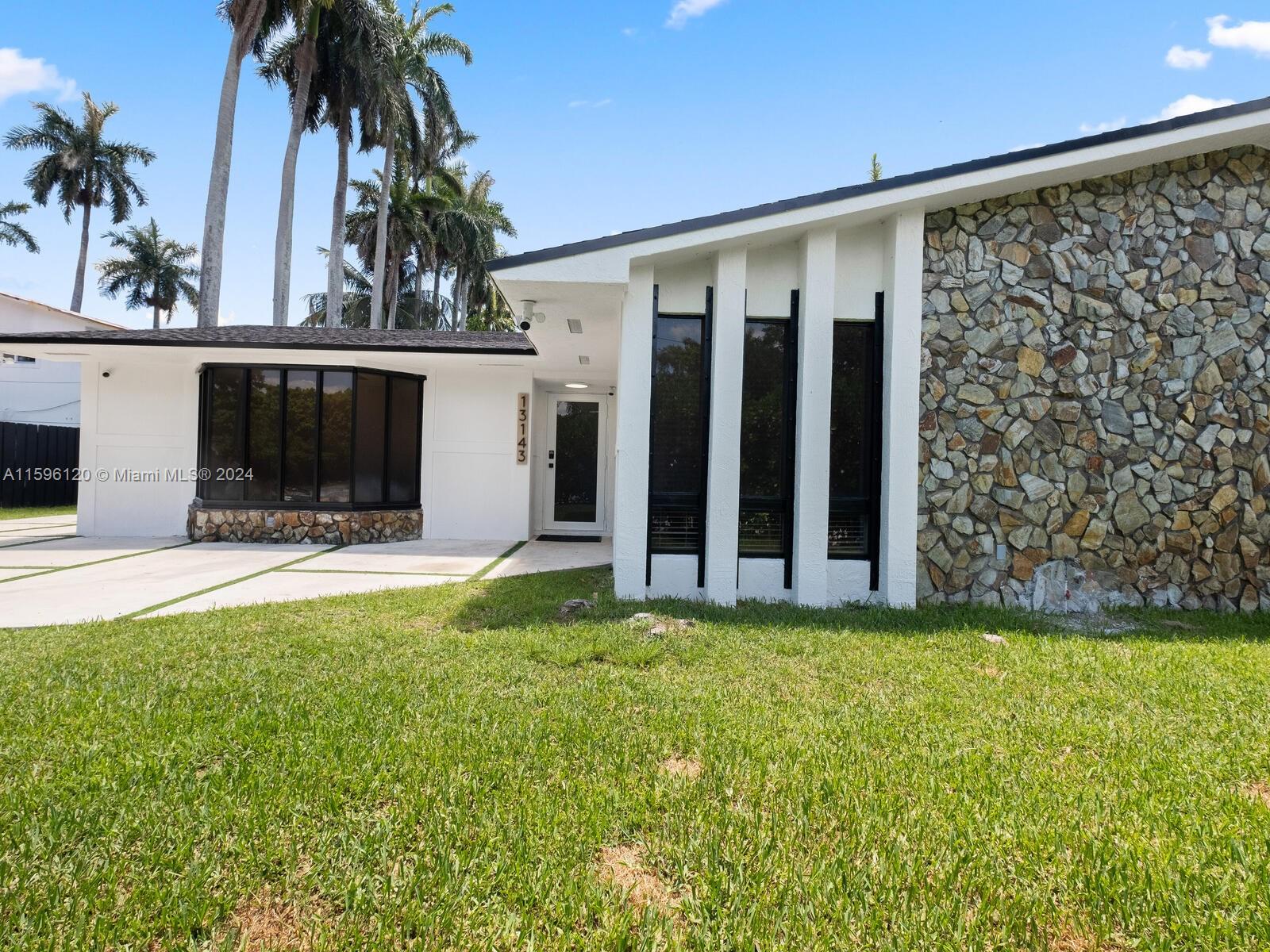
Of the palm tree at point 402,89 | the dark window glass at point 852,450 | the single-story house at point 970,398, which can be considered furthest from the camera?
the palm tree at point 402,89

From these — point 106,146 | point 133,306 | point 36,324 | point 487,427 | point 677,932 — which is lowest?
point 677,932

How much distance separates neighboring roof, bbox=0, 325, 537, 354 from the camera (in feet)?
30.2

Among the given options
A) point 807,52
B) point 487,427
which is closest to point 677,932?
point 487,427

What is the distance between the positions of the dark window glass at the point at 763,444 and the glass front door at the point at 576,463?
237 inches

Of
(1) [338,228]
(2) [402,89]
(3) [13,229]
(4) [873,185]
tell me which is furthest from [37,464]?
(3) [13,229]

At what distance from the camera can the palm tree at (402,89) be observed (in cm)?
2150

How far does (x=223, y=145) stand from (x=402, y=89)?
8946 mm

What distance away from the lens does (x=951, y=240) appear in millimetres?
5941

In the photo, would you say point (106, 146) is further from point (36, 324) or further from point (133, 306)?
point (36, 324)

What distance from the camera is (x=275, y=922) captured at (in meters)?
1.80

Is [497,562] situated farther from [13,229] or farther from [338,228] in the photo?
[13,229]

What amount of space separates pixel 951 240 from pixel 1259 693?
401cm

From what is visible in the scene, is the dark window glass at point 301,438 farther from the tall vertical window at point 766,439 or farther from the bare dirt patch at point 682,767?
the bare dirt patch at point 682,767

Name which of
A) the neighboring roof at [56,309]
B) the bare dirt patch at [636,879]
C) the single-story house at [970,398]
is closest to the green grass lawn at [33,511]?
the neighboring roof at [56,309]
